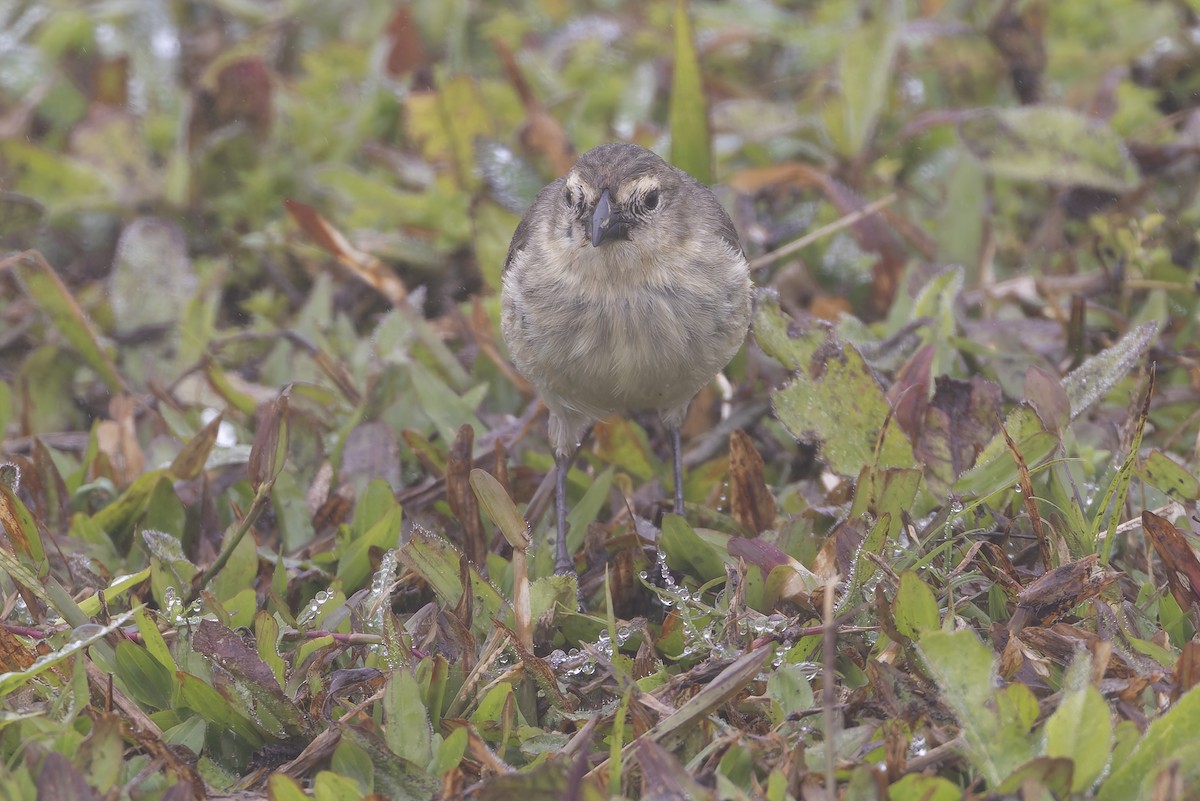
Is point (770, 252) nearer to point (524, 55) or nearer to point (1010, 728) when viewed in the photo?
point (524, 55)

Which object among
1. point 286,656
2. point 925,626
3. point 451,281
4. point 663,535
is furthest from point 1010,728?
point 451,281

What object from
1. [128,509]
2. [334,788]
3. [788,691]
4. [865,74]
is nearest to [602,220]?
[788,691]

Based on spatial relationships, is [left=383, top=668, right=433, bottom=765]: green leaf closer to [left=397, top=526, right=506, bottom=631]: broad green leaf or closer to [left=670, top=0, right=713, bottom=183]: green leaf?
[left=397, top=526, right=506, bottom=631]: broad green leaf

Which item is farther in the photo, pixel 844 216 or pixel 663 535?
pixel 844 216

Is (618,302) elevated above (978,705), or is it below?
above

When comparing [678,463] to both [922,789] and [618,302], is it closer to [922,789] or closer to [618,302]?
[618,302]

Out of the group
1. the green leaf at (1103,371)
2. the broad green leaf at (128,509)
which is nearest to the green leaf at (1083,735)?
the green leaf at (1103,371)
